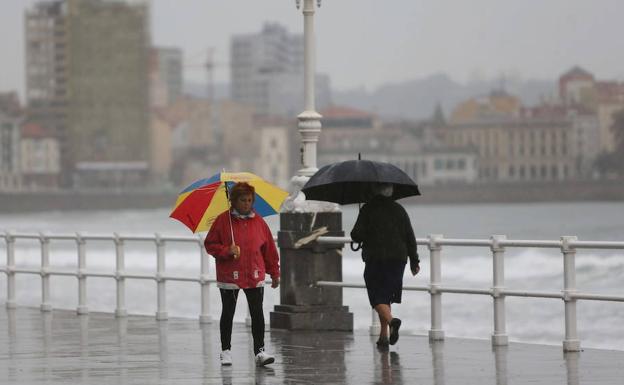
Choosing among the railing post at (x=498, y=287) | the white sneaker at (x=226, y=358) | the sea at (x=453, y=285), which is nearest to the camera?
the white sneaker at (x=226, y=358)

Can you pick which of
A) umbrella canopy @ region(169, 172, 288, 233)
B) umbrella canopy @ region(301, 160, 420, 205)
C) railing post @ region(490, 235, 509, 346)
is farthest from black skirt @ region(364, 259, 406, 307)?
umbrella canopy @ region(169, 172, 288, 233)

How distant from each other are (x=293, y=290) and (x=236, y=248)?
3.82 meters

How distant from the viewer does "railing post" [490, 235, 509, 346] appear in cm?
1311

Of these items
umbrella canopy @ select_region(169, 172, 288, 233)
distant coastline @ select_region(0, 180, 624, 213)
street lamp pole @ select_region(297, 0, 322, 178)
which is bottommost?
distant coastline @ select_region(0, 180, 624, 213)

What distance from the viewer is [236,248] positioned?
36.6 ft

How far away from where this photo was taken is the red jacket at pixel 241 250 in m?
11.3

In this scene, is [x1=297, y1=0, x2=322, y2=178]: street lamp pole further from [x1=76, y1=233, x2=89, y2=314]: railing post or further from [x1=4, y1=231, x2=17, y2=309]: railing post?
[x1=4, y1=231, x2=17, y2=309]: railing post

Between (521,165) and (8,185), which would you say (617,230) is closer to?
(521,165)

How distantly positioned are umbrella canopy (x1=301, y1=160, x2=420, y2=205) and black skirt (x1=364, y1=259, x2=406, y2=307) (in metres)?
0.60

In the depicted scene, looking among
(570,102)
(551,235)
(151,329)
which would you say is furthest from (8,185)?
(151,329)

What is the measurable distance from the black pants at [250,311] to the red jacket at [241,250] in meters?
0.08

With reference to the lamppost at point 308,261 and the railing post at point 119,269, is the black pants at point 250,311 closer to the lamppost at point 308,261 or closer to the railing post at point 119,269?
the lamppost at point 308,261

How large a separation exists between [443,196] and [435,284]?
168802 millimetres

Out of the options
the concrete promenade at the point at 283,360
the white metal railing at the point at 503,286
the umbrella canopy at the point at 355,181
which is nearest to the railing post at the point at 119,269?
the concrete promenade at the point at 283,360
